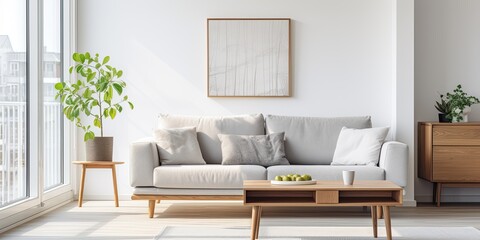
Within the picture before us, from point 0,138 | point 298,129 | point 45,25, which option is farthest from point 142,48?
point 0,138

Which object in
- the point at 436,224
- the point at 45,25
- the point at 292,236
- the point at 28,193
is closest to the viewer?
the point at 292,236

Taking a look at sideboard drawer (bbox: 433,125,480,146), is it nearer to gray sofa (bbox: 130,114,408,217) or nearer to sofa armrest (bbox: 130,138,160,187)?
gray sofa (bbox: 130,114,408,217)

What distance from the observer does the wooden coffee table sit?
4.62m

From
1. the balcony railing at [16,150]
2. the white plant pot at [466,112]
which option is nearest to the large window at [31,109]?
the balcony railing at [16,150]

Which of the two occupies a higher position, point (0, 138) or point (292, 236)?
point (0, 138)

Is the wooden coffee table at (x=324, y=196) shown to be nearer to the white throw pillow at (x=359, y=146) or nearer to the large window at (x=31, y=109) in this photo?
the white throw pillow at (x=359, y=146)

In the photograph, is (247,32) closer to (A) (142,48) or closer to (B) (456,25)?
(A) (142,48)

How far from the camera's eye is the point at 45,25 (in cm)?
642

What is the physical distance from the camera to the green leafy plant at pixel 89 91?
6480mm

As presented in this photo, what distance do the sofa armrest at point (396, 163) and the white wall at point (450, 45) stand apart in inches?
48.0

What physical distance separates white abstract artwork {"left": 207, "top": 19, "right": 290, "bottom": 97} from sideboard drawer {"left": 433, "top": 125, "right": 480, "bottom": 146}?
151cm

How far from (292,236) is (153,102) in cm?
267

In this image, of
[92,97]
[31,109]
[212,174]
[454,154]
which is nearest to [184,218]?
[212,174]

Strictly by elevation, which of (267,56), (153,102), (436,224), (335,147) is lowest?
(436,224)
